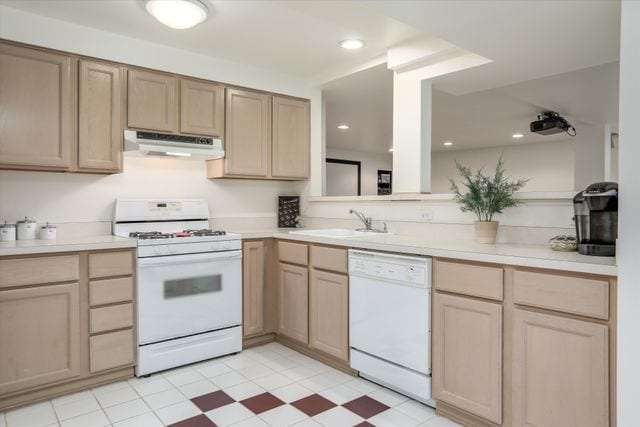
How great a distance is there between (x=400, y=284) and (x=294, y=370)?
3.41 ft

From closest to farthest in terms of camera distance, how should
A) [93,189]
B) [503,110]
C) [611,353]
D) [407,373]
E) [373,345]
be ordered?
[611,353], [407,373], [373,345], [93,189], [503,110]

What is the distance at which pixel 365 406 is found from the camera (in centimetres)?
230

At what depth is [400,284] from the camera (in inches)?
90.4

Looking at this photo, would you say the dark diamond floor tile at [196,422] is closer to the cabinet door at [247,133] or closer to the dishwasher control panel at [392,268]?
the dishwasher control panel at [392,268]

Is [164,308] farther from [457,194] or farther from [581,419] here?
[581,419]

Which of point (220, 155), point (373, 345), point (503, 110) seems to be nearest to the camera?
point (373, 345)

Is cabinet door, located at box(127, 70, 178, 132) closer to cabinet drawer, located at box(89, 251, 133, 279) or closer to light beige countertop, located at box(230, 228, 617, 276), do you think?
cabinet drawer, located at box(89, 251, 133, 279)

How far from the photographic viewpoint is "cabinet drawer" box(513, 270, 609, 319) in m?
1.58

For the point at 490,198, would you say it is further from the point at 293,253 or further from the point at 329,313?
the point at 293,253

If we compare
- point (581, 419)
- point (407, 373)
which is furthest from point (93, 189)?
point (581, 419)

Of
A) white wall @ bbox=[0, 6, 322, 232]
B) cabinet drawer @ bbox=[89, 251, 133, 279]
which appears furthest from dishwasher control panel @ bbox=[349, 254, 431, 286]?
white wall @ bbox=[0, 6, 322, 232]

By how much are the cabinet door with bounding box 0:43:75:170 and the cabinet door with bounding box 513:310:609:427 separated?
283 centimetres

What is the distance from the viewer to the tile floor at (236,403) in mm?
2145

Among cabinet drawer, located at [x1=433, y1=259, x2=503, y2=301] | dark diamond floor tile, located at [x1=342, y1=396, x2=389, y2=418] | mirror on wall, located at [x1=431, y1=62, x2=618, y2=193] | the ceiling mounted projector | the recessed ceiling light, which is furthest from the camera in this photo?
the ceiling mounted projector
